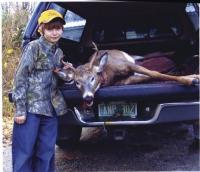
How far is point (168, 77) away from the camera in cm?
477

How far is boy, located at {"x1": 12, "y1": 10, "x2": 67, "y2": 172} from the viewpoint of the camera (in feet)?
14.3

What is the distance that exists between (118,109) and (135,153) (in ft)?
3.92

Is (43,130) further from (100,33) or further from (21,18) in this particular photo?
(21,18)

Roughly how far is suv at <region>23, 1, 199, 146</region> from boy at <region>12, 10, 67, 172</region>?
274 mm

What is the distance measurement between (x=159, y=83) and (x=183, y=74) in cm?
57

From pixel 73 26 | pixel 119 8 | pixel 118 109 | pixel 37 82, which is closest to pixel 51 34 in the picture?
pixel 37 82

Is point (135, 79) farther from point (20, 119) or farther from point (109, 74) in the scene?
point (20, 119)

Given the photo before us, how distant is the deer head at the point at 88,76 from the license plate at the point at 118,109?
0.22 m

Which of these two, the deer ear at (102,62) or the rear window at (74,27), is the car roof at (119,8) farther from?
the deer ear at (102,62)

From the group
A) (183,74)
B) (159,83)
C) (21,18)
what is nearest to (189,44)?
(183,74)

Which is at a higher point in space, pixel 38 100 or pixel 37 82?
pixel 37 82

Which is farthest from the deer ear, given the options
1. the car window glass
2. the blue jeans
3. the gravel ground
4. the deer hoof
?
the car window glass

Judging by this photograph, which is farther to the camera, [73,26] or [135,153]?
[73,26]

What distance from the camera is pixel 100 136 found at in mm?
6801
